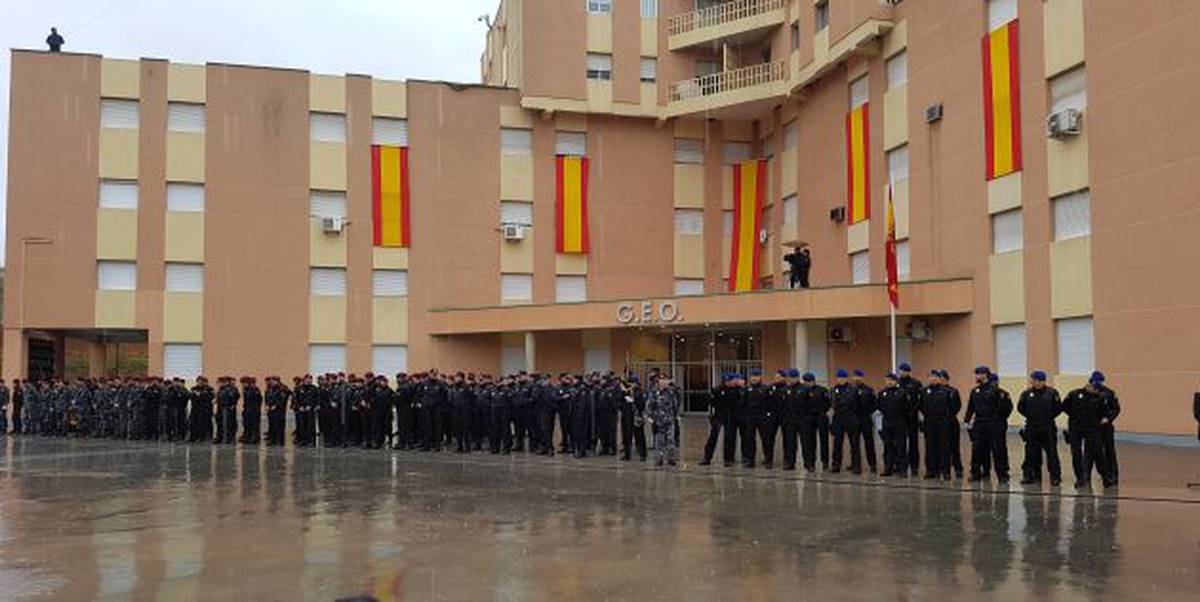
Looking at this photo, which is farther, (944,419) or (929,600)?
(944,419)

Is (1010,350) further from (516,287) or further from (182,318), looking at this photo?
(182,318)

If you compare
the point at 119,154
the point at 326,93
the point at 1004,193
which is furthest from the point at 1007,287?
the point at 119,154

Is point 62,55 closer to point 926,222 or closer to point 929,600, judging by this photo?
point 926,222

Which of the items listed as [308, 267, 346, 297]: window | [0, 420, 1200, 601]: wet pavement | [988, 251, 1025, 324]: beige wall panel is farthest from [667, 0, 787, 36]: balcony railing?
[0, 420, 1200, 601]: wet pavement

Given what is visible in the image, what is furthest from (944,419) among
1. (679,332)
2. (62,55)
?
(62,55)

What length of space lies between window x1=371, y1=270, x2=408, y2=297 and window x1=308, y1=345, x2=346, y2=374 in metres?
2.39

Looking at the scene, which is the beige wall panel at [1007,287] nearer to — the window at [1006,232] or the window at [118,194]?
the window at [1006,232]

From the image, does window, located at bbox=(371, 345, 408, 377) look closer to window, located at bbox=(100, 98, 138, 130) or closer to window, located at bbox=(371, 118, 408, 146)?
window, located at bbox=(371, 118, 408, 146)

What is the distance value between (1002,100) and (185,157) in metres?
26.1

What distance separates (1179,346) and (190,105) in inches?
1212

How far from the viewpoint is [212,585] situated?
7.82 metres

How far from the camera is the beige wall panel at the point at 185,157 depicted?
3538 centimetres

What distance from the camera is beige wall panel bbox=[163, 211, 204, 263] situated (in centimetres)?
3522

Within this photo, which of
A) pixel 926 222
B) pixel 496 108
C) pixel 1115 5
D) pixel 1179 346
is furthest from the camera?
pixel 496 108
